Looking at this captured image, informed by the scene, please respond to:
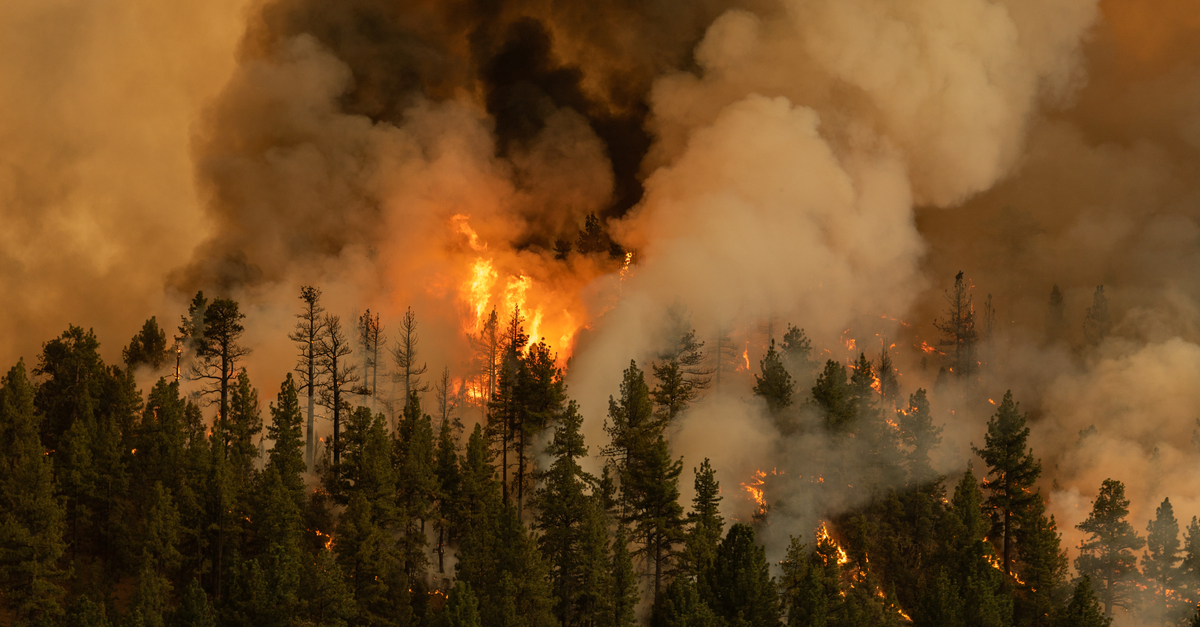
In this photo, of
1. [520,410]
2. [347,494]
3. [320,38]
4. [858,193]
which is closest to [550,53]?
[320,38]

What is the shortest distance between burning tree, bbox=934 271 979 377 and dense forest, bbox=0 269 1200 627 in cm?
2925

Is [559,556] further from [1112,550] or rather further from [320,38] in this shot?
[320,38]

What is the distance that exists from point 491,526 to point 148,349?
93.6 ft

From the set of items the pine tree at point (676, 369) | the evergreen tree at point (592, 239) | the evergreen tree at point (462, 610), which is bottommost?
the evergreen tree at point (462, 610)

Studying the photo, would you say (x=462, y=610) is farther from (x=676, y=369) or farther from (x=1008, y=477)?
(x=1008, y=477)

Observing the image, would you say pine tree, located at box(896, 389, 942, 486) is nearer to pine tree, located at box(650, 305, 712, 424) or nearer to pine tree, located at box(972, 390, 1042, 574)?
pine tree, located at box(972, 390, 1042, 574)

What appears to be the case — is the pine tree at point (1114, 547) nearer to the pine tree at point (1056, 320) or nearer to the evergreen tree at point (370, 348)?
the pine tree at point (1056, 320)

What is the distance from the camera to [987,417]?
96.4m

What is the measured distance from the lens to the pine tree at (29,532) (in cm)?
5250

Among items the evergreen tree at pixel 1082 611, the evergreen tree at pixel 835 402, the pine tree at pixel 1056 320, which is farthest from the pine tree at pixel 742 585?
the pine tree at pixel 1056 320

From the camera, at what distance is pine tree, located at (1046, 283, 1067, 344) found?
336 feet

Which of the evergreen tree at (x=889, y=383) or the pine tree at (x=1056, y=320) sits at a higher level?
the pine tree at (x=1056, y=320)

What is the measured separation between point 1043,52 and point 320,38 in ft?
221

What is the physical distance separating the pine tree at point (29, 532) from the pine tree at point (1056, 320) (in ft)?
262
